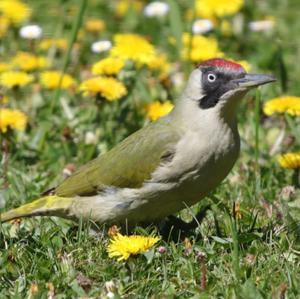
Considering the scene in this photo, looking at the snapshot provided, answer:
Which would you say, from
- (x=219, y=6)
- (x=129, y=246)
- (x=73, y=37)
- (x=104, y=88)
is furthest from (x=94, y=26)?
(x=129, y=246)

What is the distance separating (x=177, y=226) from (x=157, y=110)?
165cm

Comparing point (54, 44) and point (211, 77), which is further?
point (54, 44)

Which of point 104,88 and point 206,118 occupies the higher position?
point 206,118

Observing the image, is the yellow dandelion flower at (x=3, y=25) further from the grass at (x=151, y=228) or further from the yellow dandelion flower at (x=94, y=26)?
the yellow dandelion flower at (x=94, y=26)

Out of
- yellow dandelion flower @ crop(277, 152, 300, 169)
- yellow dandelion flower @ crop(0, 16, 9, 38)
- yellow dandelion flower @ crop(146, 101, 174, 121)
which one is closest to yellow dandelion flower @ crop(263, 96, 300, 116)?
yellow dandelion flower @ crop(277, 152, 300, 169)

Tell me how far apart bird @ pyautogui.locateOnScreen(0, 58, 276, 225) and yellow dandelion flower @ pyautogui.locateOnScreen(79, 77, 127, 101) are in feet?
3.28

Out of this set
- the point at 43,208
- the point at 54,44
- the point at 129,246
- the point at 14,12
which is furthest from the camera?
the point at 54,44

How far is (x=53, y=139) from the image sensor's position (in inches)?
274

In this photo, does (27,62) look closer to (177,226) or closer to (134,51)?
(134,51)

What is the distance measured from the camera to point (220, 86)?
526 cm

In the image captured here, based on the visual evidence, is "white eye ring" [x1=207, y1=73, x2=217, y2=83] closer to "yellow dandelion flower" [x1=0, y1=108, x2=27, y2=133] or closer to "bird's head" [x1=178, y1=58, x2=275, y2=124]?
"bird's head" [x1=178, y1=58, x2=275, y2=124]

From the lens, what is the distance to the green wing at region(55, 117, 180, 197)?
525 cm

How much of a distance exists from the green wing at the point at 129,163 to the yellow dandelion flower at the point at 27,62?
1.90 metres

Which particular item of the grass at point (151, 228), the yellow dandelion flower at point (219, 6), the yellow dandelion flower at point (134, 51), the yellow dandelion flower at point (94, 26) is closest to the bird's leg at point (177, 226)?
the grass at point (151, 228)
